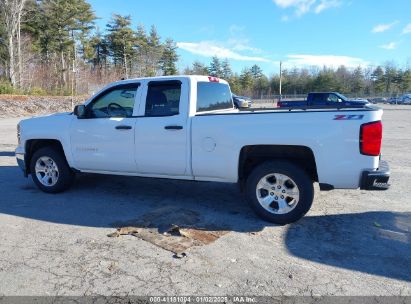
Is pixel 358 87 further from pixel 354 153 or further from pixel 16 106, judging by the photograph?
pixel 354 153

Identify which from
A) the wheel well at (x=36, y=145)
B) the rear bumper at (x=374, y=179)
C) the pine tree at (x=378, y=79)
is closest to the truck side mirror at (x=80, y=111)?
the wheel well at (x=36, y=145)

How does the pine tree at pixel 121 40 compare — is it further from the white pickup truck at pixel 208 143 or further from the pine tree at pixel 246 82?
the white pickup truck at pixel 208 143

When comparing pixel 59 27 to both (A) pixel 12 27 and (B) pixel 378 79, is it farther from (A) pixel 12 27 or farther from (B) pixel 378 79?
(B) pixel 378 79

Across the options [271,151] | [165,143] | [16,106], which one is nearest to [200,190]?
[165,143]

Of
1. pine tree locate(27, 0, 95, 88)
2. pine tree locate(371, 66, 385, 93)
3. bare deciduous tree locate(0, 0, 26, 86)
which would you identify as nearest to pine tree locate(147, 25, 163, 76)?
pine tree locate(27, 0, 95, 88)

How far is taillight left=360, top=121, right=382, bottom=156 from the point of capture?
4.18 metres

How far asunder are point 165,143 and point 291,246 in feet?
7.41

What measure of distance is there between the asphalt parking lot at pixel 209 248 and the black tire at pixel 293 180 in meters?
0.14

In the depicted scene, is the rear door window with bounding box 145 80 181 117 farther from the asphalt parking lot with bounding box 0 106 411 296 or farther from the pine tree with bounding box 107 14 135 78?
the pine tree with bounding box 107 14 135 78

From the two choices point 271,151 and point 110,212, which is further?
point 110,212

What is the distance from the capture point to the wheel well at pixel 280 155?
4645mm

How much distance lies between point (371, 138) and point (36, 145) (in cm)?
545

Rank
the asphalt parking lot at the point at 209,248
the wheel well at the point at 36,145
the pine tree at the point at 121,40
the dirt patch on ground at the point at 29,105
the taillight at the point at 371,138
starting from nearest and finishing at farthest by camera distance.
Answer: the asphalt parking lot at the point at 209,248
the taillight at the point at 371,138
the wheel well at the point at 36,145
the dirt patch on ground at the point at 29,105
the pine tree at the point at 121,40

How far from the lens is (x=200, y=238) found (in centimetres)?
437
